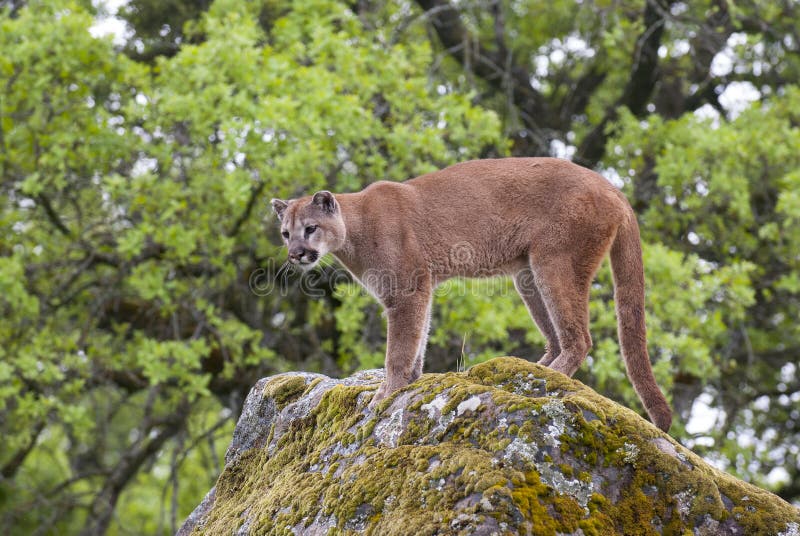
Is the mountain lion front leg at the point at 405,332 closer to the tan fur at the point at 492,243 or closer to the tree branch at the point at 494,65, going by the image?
the tan fur at the point at 492,243

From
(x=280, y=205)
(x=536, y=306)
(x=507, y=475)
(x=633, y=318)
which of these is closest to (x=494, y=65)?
(x=280, y=205)

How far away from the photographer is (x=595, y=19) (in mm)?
15578

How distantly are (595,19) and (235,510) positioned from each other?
1228 centimetres

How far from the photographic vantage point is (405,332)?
6.62 metres

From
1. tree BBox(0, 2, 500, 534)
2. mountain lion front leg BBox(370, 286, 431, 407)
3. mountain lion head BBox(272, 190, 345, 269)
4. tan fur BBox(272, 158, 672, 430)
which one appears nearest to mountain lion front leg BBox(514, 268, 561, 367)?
tan fur BBox(272, 158, 672, 430)

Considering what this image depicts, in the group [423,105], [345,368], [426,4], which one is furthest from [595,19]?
[345,368]

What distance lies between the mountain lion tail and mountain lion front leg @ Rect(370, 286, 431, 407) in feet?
4.57

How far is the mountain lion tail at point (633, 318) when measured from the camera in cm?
581

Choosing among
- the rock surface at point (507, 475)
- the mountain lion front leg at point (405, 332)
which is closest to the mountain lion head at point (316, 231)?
the mountain lion front leg at point (405, 332)

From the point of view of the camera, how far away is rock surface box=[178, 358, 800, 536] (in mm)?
3986

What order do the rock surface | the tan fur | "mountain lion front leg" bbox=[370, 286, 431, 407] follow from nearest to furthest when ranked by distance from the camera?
the rock surface < "mountain lion front leg" bbox=[370, 286, 431, 407] < the tan fur

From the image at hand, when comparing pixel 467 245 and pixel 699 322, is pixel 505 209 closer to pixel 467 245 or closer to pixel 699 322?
pixel 467 245

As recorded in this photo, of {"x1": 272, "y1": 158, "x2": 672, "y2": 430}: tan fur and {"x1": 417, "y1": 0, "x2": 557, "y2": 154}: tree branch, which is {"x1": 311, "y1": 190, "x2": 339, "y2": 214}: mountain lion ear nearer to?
{"x1": 272, "y1": 158, "x2": 672, "y2": 430}: tan fur

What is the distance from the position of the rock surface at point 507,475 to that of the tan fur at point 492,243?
3.75 ft
